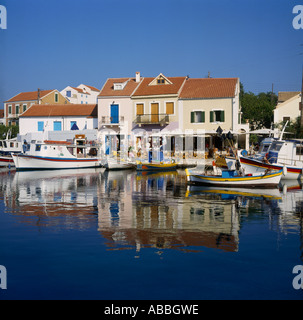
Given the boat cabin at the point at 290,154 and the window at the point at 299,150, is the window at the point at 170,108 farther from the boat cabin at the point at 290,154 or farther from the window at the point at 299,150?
the window at the point at 299,150

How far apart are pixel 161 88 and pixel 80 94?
1240 inches

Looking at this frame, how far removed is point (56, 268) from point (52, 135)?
37559mm

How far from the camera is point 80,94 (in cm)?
6969

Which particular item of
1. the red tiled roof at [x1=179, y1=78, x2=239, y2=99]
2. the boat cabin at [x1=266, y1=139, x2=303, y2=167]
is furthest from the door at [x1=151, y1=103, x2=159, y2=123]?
the boat cabin at [x1=266, y1=139, x2=303, y2=167]

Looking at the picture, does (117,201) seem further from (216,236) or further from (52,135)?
(52,135)

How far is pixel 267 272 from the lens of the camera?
27.1 feet

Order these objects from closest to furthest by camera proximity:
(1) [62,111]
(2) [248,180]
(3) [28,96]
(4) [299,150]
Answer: (2) [248,180] → (4) [299,150] → (1) [62,111] → (3) [28,96]

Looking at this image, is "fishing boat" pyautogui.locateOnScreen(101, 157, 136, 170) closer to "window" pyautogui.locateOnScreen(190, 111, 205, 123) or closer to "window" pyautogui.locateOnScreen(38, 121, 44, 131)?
"window" pyautogui.locateOnScreen(190, 111, 205, 123)

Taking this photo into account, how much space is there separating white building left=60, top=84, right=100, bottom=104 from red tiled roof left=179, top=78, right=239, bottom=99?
30.4m

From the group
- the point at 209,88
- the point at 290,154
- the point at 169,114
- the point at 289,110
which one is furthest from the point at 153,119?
the point at 290,154

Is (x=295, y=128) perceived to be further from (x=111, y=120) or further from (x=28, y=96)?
(x=28, y=96)

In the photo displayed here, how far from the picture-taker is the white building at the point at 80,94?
222ft

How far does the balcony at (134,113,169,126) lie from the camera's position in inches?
1586
